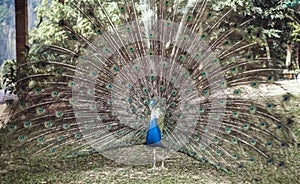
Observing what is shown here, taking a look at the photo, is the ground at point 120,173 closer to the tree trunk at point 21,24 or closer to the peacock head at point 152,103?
the peacock head at point 152,103

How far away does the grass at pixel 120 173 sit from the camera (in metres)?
3.13

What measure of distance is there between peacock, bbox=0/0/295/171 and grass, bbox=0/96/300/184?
0.17 meters

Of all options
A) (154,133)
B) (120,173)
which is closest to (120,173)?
(120,173)

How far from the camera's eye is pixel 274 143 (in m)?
2.75

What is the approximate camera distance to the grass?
10.3 feet

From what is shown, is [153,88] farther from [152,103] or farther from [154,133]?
[154,133]

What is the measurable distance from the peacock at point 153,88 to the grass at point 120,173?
0.56ft

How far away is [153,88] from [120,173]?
899 mm

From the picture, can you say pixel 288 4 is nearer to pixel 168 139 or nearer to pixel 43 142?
pixel 168 139

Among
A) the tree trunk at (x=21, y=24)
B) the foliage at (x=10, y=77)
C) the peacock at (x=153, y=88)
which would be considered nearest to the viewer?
the peacock at (x=153, y=88)

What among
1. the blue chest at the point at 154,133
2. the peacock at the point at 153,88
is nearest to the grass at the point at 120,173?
the peacock at the point at 153,88

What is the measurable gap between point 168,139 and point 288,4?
7.39 metres

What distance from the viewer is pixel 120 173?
3350mm

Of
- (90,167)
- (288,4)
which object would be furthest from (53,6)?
(90,167)
